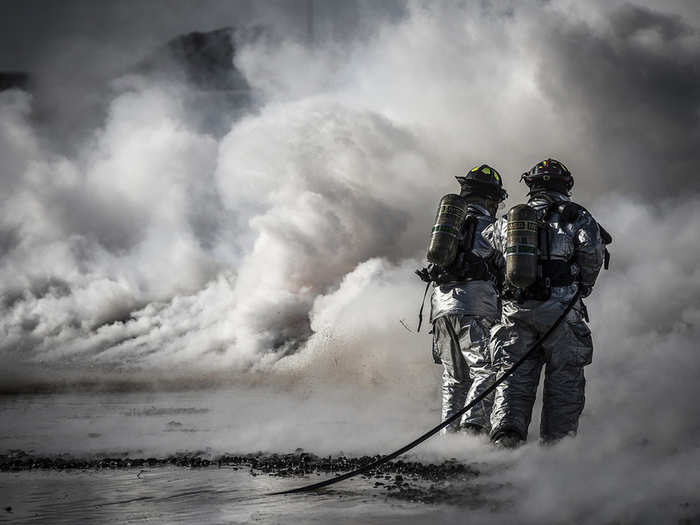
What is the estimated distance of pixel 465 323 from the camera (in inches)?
345

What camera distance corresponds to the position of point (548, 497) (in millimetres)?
5078

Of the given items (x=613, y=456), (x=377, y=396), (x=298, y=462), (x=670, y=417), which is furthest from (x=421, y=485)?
(x=377, y=396)

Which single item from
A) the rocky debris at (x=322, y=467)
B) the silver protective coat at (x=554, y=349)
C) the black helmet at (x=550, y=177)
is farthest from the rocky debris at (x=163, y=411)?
the black helmet at (x=550, y=177)

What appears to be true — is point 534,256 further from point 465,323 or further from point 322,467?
point 322,467

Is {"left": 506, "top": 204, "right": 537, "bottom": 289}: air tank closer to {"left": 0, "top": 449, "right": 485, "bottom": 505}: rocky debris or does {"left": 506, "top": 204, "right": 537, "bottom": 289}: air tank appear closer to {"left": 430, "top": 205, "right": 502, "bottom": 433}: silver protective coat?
{"left": 430, "top": 205, "right": 502, "bottom": 433}: silver protective coat

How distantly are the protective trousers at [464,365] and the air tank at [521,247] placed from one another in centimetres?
122

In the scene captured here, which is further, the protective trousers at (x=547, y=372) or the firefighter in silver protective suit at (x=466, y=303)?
the firefighter in silver protective suit at (x=466, y=303)

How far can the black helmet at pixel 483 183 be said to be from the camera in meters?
9.20

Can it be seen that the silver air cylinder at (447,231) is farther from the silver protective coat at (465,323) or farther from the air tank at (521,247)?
the air tank at (521,247)

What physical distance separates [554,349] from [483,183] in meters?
2.37

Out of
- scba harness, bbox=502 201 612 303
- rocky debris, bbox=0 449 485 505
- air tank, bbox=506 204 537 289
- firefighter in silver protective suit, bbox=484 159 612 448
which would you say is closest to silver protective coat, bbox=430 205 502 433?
firefighter in silver protective suit, bbox=484 159 612 448

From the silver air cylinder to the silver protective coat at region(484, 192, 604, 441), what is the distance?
756 mm

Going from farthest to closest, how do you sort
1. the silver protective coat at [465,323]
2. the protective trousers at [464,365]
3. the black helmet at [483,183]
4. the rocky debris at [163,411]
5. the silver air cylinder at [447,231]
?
1. the rocky debris at [163,411]
2. the black helmet at [483,183]
3. the silver protective coat at [465,323]
4. the silver air cylinder at [447,231]
5. the protective trousers at [464,365]

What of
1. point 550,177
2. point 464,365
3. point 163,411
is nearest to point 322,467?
point 464,365
